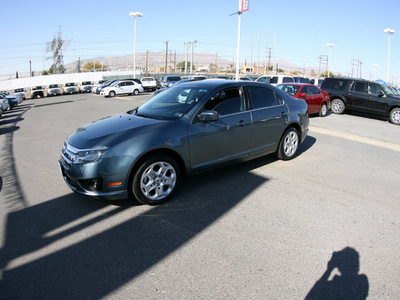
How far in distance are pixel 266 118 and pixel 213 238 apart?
2868mm

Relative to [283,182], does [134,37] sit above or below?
above

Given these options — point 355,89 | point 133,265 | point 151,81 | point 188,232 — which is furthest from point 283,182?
point 151,81

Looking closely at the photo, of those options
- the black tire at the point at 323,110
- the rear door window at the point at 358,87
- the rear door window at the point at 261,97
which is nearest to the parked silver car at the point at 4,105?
the black tire at the point at 323,110

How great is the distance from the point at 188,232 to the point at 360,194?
2.93 m

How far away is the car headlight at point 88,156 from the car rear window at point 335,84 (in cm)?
1439

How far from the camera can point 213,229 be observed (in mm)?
3600

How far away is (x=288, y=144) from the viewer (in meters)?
6.40

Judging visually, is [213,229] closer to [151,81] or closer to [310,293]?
[310,293]

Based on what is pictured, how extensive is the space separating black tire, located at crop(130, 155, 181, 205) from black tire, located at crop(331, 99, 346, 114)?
13.3 metres

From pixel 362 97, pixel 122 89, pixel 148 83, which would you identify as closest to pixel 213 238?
pixel 362 97

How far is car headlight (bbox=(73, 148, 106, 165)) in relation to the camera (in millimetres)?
3820

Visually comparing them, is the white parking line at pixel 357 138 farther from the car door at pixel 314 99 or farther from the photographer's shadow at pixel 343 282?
the photographer's shadow at pixel 343 282

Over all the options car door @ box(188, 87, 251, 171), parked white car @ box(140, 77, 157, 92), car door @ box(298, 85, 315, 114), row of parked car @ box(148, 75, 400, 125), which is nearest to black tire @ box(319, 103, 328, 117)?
row of parked car @ box(148, 75, 400, 125)

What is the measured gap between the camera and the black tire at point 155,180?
3984 millimetres
